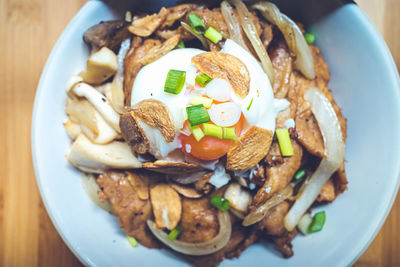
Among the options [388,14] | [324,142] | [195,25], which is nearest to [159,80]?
[195,25]

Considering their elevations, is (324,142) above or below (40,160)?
above

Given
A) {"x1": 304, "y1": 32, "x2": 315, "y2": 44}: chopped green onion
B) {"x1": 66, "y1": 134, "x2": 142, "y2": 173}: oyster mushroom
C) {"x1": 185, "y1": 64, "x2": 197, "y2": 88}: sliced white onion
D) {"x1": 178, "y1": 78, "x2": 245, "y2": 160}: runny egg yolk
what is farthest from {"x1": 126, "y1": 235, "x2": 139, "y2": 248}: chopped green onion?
{"x1": 304, "y1": 32, "x2": 315, "y2": 44}: chopped green onion

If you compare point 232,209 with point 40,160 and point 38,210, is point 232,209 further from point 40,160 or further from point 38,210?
point 38,210

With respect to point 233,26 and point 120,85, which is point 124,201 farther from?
point 233,26

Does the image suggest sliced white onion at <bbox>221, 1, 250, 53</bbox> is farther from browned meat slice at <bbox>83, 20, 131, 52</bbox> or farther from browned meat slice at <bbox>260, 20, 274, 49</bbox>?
browned meat slice at <bbox>83, 20, 131, 52</bbox>

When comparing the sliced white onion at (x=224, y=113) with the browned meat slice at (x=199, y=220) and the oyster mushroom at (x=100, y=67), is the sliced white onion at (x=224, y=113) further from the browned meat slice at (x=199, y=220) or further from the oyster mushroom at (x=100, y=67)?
the oyster mushroom at (x=100, y=67)
